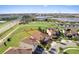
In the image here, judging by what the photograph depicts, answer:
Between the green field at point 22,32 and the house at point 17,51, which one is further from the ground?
the green field at point 22,32

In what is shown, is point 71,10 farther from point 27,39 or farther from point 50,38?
point 27,39

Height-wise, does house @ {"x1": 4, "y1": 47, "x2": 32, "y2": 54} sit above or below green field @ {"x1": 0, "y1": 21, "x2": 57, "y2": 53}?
below

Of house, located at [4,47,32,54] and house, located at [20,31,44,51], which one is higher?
house, located at [20,31,44,51]

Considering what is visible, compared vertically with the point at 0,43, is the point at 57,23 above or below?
above

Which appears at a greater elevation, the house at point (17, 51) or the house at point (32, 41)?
the house at point (32, 41)

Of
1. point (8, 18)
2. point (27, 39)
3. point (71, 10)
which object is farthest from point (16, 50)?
point (71, 10)

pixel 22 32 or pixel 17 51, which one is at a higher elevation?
pixel 22 32
